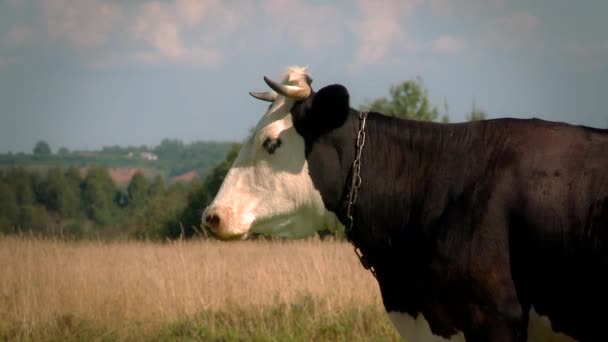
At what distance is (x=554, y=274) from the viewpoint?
199 inches

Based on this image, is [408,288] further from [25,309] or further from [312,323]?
[25,309]

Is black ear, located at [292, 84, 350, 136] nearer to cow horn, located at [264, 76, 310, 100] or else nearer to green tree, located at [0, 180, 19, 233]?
cow horn, located at [264, 76, 310, 100]

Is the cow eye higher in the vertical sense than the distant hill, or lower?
higher

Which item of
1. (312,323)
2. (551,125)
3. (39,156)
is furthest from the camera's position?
(39,156)

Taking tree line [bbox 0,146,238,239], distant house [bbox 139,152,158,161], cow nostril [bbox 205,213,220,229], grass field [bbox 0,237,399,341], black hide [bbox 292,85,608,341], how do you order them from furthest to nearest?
distant house [bbox 139,152,158,161]
tree line [bbox 0,146,238,239]
grass field [bbox 0,237,399,341]
cow nostril [bbox 205,213,220,229]
black hide [bbox 292,85,608,341]

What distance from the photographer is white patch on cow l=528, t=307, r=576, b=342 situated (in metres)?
5.12

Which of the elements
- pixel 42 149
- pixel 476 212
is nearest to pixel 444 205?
pixel 476 212

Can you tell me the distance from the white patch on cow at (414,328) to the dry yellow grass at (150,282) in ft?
18.7

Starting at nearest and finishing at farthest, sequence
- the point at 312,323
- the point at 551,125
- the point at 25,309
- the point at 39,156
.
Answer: the point at 551,125 → the point at 312,323 → the point at 25,309 → the point at 39,156

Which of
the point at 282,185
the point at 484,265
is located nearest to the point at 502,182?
the point at 484,265

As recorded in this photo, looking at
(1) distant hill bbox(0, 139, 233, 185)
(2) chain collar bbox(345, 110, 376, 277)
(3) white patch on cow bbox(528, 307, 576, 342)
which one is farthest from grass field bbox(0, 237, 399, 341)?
(1) distant hill bbox(0, 139, 233, 185)

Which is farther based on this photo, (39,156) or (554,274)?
(39,156)

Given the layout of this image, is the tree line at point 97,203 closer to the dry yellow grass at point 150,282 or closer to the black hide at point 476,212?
the dry yellow grass at point 150,282

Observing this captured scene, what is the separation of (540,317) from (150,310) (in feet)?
26.8
